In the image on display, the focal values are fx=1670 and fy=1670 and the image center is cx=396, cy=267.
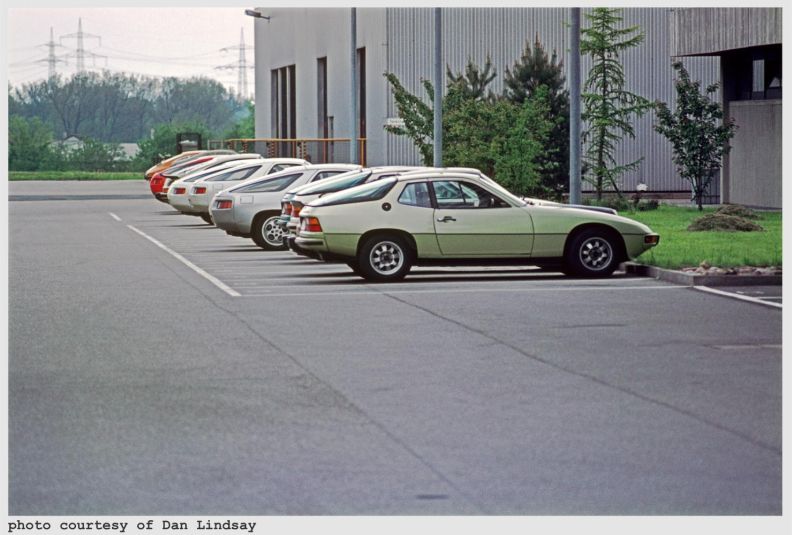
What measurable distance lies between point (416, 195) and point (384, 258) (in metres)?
0.91

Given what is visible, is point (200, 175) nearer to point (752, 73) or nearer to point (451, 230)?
point (752, 73)

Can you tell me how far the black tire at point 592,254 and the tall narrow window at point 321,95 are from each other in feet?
178

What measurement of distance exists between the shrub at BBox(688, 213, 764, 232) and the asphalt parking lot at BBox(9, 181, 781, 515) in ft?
35.0

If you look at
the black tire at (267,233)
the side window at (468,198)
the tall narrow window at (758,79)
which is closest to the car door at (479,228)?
the side window at (468,198)

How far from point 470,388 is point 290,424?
1.91 m

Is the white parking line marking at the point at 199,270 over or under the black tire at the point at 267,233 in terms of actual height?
under

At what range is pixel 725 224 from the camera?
102 ft

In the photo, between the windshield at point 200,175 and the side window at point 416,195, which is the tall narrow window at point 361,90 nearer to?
the windshield at point 200,175

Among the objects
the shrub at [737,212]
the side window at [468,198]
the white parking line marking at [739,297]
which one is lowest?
the white parking line marking at [739,297]

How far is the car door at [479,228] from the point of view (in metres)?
21.1

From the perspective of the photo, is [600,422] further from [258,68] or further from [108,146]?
[108,146]

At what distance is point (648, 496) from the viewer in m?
7.78

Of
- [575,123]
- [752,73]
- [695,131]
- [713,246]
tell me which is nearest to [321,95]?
[752,73]
